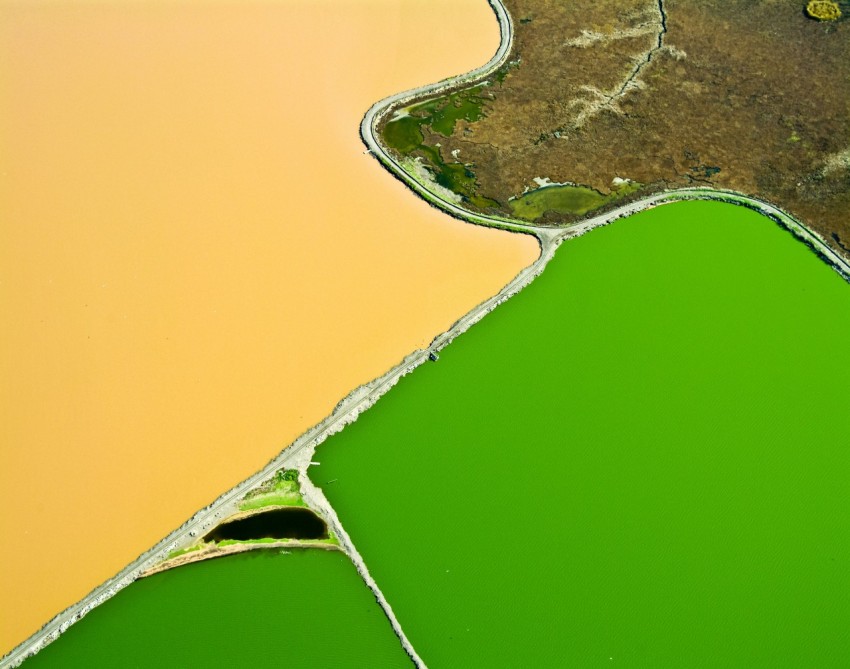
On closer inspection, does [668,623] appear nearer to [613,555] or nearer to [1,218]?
[613,555]

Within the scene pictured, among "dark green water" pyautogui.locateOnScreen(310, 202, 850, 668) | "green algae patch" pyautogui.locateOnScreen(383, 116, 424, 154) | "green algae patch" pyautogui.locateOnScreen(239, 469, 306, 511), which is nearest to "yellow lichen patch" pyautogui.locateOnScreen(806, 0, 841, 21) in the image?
"dark green water" pyautogui.locateOnScreen(310, 202, 850, 668)

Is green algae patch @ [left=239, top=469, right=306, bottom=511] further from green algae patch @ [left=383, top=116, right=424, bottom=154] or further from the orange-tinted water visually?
green algae patch @ [left=383, top=116, right=424, bottom=154]

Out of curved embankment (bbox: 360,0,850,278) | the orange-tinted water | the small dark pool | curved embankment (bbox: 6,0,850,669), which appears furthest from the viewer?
curved embankment (bbox: 360,0,850,278)

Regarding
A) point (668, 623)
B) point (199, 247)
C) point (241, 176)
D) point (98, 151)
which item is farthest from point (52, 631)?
point (98, 151)

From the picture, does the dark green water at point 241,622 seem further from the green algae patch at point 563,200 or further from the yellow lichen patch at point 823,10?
the yellow lichen patch at point 823,10

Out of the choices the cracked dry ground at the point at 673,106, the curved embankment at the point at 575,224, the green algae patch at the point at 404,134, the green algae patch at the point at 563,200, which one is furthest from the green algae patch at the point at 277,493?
the green algae patch at the point at 404,134

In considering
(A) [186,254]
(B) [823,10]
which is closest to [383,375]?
(A) [186,254]
